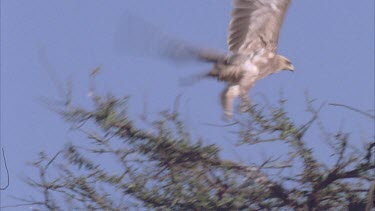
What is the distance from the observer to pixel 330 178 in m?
3.31

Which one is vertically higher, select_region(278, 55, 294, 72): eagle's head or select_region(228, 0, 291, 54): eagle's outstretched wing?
select_region(228, 0, 291, 54): eagle's outstretched wing

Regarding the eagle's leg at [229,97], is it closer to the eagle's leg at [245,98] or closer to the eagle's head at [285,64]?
the eagle's leg at [245,98]

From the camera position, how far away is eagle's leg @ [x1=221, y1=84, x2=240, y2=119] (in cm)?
496

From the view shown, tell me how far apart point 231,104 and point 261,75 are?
1.88 feet

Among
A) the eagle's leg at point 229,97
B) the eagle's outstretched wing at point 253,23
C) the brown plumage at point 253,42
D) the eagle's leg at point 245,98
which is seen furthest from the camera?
the eagle's outstretched wing at point 253,23

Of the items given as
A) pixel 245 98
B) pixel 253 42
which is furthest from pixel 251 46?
pixel 245 98

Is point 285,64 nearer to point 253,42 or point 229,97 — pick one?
point 253,42

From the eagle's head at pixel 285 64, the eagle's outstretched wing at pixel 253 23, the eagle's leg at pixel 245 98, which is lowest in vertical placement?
the eagle's leg at pixel 245 98

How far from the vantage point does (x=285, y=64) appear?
18.7 feet

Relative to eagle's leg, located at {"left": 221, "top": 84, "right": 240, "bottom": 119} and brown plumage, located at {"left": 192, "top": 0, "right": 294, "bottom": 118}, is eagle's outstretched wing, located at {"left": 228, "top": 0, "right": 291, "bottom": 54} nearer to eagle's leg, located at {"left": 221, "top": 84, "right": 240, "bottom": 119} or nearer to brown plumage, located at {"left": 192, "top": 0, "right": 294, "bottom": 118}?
brown plumage, located at {"left": 192, "top": 0, "right": 294, "bottom": 118}

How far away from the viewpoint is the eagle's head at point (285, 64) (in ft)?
18.7

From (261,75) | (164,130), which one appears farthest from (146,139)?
(261,75)

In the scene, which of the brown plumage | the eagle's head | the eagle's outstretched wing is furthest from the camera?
the eagle's head

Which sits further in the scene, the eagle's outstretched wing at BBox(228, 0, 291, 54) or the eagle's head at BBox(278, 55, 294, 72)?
the eagle's head at BBox(278, 55, 294, 72)
